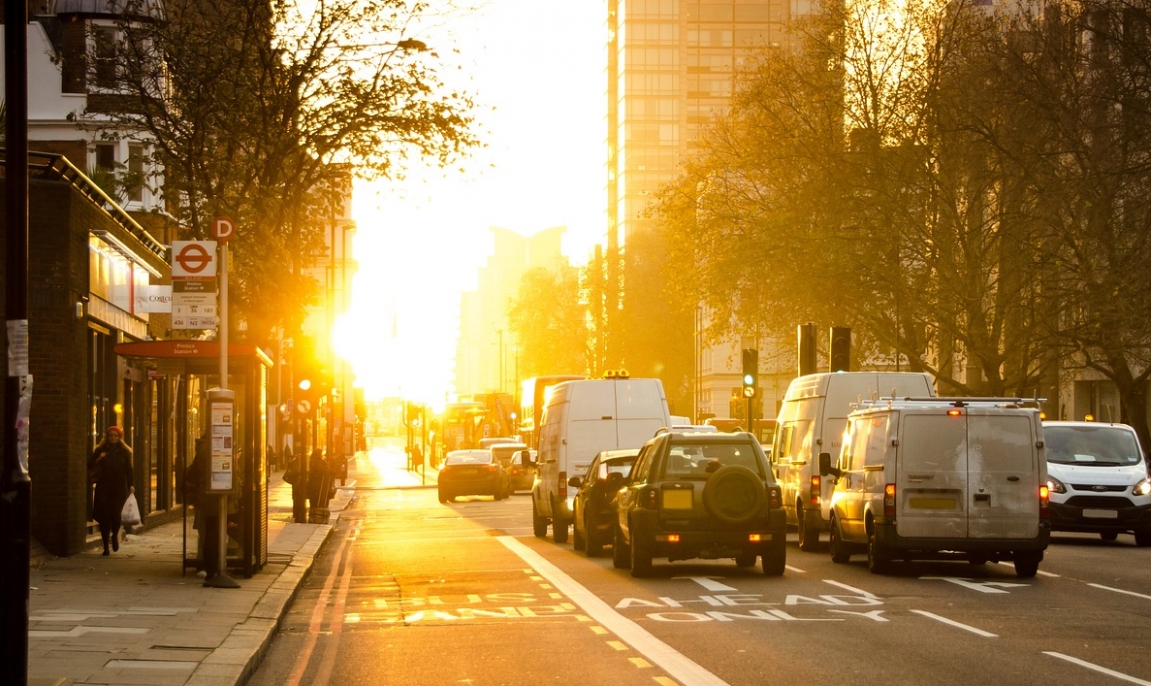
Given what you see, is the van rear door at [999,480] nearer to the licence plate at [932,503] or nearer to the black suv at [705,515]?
the licence plate at [932,503]

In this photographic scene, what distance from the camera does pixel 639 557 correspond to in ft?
67.2

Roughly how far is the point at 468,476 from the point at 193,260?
32.1 meters

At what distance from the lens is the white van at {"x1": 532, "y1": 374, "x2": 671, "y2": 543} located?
2950 cm

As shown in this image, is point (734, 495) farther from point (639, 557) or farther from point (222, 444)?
point (222, 444)

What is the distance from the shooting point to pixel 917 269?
163 feet

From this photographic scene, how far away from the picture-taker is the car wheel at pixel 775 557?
20.5 meters

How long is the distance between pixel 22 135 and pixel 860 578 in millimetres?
13389

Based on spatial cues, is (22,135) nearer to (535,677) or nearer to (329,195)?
(535,677)

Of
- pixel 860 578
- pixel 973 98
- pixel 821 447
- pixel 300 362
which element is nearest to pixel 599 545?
pixel 821 447

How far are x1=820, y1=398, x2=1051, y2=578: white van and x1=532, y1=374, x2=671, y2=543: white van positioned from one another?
30.5 ft

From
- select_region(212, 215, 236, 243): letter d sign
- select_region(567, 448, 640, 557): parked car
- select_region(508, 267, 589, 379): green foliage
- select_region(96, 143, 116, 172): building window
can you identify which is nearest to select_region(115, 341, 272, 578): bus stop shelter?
select_region(212, 215, 236, 243): letter d sign

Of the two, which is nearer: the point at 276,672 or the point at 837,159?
the point at 276,672

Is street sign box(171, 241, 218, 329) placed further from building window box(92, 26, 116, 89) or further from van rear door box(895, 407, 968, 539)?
building window box(92, 26, 116, 89)

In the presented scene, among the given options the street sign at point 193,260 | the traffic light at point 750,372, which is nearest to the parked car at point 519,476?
the traffic light at point 750,372
